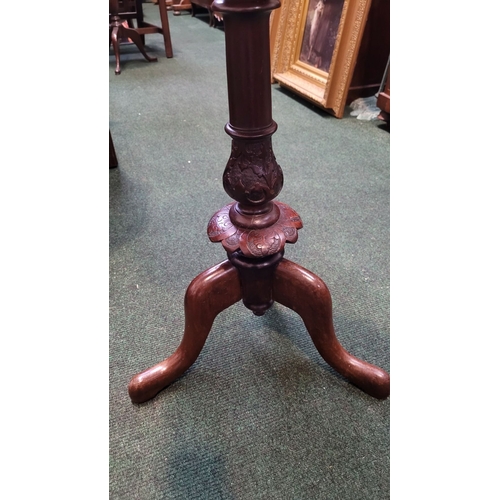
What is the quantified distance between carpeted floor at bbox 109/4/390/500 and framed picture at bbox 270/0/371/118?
273 mm

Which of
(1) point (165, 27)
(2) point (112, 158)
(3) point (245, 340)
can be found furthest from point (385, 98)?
(1) point (165, 27)

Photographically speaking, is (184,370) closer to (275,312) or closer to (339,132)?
(275,312)

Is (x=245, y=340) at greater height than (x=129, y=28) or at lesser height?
lesser

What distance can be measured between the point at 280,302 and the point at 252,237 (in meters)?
0.16

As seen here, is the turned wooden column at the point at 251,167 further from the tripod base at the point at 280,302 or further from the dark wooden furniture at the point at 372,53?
the dark wooden furniture at the point at 372,53

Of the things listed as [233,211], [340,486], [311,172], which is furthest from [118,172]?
[340,486]

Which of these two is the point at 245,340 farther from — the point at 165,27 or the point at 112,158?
the point at 165,27

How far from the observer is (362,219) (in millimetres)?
1219

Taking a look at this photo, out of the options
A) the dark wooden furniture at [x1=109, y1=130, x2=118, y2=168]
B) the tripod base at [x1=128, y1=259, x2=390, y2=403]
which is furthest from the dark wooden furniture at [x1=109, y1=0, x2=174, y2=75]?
the tripod base at [x1=128, y1=259, x2=390, y2=403]

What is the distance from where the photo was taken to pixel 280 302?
0.72m

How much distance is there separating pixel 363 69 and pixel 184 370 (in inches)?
65.2

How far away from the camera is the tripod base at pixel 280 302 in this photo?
26.5 inches

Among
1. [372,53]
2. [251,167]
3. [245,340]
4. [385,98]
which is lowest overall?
[245,340]

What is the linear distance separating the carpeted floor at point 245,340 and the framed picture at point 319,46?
0.27m
